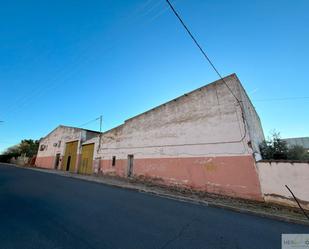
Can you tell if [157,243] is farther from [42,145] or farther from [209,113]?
[42,145]

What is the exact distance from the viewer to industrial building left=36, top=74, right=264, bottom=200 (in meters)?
9.31

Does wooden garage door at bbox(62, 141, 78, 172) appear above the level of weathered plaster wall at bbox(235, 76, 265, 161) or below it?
below

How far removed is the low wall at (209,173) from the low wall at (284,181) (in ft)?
1.23

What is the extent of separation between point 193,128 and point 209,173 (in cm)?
307

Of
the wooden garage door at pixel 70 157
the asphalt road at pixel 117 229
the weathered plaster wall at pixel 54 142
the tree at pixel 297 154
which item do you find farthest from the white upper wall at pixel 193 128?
the weathered plaster wall at pixel 54 142

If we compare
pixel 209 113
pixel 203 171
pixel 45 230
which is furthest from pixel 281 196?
pixel 45 230

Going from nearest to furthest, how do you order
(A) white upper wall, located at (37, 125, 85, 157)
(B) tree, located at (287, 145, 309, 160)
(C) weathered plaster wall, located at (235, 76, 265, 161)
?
(C) weathered plaster wall, located at (235, 76, 265, 161)
(B) tree, located at (287, 145, 309, 160)
(A) white upper wall, located at (37, 125, 85, 157)

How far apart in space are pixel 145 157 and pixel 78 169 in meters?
10.4

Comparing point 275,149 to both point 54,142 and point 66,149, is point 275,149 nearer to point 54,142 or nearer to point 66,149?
point 66,149

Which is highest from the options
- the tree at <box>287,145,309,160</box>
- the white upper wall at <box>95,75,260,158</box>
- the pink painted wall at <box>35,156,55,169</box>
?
the white upper wall at <box>95,75,260,158</box>

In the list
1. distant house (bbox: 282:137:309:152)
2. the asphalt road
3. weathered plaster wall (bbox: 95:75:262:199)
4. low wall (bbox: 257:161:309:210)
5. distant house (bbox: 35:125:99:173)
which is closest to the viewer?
the asphalt road

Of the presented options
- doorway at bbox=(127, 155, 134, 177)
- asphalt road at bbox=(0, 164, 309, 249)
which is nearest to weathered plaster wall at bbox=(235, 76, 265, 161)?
asphalt road at bbox=(0, 164, 309, 249)

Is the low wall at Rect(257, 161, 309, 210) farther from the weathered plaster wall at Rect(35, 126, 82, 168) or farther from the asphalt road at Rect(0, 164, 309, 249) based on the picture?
the weathered plaster wall at Rect(35, 126, 82, 168)

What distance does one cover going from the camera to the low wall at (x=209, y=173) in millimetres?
8742
